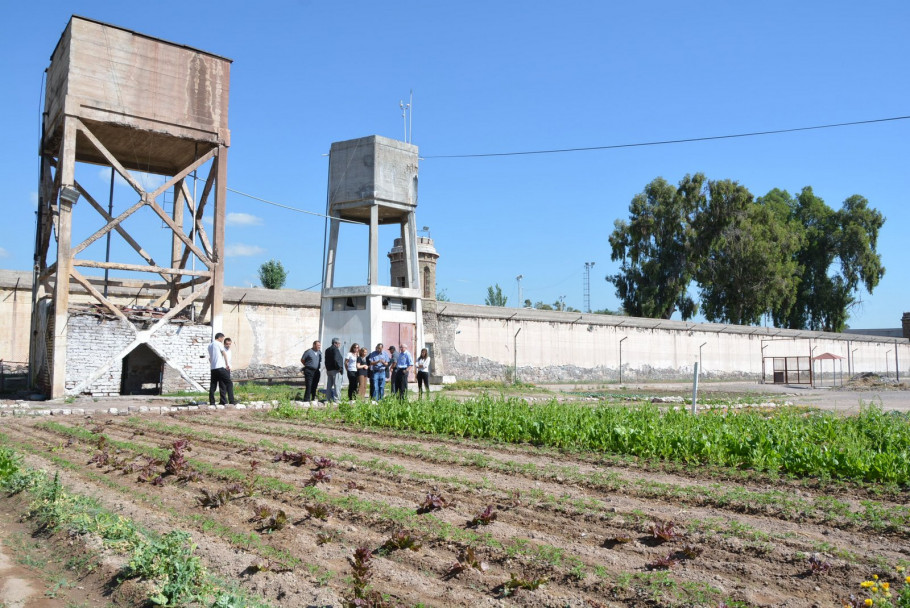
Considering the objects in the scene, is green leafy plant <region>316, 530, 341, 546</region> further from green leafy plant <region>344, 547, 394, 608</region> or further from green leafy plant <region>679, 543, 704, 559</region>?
green leafy plant <region>679, 543, 704, 559</region>

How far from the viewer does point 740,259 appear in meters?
47.8

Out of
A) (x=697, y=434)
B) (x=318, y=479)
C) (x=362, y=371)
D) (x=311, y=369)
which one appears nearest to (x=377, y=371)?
(x=362, y=371)

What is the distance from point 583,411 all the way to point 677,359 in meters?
27.9

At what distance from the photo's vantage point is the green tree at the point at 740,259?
47.7m

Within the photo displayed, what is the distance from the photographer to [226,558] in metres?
5.07

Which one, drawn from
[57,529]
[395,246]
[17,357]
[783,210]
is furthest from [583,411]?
[783,210]

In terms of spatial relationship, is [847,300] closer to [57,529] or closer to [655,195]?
[655,195]

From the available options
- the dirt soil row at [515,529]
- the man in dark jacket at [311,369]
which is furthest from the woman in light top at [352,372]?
the dirt soil row at [515,529]

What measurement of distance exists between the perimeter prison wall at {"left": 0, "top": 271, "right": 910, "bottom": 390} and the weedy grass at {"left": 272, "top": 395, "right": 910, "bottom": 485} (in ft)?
Result: 35.4

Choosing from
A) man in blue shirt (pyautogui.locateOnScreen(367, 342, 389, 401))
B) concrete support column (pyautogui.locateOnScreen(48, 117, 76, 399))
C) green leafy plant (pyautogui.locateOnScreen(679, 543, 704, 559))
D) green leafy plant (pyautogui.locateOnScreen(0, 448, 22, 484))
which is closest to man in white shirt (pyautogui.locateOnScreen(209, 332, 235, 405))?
man in blue shirt (pyautogui.locateOnScreen(367, 342, 389, 401))

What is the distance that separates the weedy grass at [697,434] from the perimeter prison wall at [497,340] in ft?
35.4

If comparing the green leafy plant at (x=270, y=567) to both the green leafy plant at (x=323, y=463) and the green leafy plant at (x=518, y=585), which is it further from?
the green leafy plant at (x=323, y=463)

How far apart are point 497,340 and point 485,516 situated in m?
24.1

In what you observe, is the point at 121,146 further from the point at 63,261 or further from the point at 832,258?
the point at 832,258
